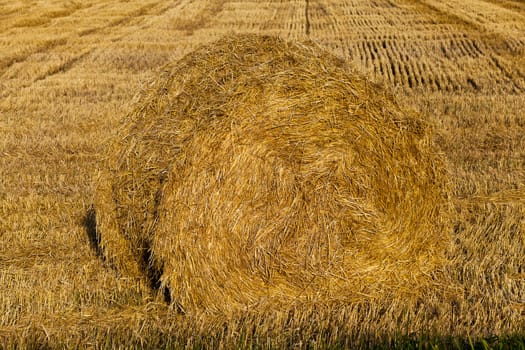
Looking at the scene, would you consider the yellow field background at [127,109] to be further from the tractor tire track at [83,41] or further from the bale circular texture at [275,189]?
the bale circular texture at [275,189]

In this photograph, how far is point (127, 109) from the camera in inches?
236

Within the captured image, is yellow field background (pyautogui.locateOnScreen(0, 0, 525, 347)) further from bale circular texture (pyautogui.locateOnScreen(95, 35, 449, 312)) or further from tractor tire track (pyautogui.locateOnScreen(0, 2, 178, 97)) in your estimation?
bale circular texture (pyautogui.locateOnScreen(95, 35, 449, 312))

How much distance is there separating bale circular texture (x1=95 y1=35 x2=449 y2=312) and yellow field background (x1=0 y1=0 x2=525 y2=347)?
290mm

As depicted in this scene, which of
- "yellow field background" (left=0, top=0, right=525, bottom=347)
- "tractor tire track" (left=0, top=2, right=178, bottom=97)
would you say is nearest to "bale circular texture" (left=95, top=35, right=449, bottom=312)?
"yellow field background" (left=0, top=0, right=525, bottom=347)

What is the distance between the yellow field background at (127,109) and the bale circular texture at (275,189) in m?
0.29

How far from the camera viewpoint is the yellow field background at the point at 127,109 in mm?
4797

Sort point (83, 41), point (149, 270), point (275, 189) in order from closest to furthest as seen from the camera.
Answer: point (275, 189) < point (149, 270) < point (83, 41)

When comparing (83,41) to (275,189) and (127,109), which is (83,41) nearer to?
(127,109)

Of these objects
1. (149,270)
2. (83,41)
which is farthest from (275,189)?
(83,41)

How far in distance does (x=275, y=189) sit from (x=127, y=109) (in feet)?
5.12

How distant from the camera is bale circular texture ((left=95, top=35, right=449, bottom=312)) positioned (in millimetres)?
4969

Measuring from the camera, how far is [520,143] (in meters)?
9.17

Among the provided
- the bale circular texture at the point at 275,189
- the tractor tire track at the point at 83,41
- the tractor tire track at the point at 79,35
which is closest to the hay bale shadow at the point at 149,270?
the bale circular texture at the point at 275,189

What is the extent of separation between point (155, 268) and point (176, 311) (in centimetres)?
33
